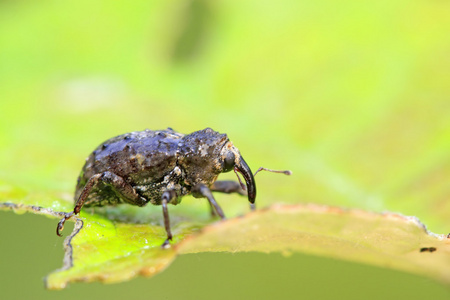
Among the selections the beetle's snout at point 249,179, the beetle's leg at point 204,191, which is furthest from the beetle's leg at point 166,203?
the beetle's snout at point 249,179

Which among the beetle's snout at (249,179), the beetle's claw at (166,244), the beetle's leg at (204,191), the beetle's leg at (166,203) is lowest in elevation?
the beetle's claw at (166,244)

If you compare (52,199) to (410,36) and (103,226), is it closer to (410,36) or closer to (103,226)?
(103,226)

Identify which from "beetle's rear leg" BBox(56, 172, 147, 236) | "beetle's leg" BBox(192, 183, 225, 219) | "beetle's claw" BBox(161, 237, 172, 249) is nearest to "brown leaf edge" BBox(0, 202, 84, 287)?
"beetle's rear leg" BBox(56, 172, 147, 236)

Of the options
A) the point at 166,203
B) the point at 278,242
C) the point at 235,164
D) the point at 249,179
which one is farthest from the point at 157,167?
the point at 278,242

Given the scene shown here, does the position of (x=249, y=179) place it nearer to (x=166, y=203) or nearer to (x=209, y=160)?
(x=209, y=160)

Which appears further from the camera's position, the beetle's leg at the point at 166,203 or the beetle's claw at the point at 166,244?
the beetle's leg at the point at 166,203

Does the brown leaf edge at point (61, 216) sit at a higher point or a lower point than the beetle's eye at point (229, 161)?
lower

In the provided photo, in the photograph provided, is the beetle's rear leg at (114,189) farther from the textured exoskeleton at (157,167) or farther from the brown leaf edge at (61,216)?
the brown leaf edge at (61,216)

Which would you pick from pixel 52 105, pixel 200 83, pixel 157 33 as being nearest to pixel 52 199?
pixel 52 105

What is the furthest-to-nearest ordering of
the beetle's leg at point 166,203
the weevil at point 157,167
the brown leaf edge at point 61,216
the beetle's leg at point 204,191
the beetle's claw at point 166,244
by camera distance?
1. the weevil at point 157,167
2. the beetle's leg at point 204,191
3. the beetle's leg at point 166,203
4. the beetle's claw at point 166,244
5. the brown leaf edge at point 61,216
